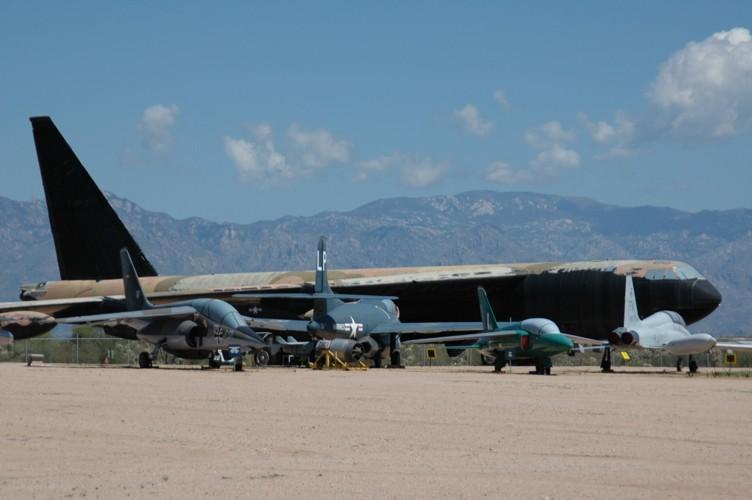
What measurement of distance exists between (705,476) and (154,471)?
4763 millimetres

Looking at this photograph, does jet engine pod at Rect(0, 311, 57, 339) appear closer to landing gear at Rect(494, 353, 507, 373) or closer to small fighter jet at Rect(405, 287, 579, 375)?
small fighter jet at Rect(405, 287, 579, 375)

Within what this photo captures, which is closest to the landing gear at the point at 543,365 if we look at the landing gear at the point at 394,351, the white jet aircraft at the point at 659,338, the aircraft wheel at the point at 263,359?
the white jet aircraft at the point at 659,338

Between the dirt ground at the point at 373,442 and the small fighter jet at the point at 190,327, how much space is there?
9.66 meters

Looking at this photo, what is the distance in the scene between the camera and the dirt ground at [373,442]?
10172 millimetres

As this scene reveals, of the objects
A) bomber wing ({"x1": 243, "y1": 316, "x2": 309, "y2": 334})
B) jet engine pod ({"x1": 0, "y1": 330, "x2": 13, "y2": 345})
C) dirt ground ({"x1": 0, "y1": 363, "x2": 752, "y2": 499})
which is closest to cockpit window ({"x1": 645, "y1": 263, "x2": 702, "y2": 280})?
bomber wing ({"x1": 243, "y1": 316, "x2": 309, "y2": 334})

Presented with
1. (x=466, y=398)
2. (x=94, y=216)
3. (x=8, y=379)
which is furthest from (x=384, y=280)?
Result: (x=466, y=398)

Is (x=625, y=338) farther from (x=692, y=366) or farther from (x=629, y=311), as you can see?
(x=692, y=366)

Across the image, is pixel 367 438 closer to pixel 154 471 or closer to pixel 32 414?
pixel 154 471

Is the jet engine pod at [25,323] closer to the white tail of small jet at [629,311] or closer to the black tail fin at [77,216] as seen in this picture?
the black tail fin at [77,216]

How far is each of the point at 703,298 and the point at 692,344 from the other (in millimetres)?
8415

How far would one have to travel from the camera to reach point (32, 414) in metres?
16.8

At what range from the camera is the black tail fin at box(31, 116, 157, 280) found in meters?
52.0

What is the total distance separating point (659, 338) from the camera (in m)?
32.3

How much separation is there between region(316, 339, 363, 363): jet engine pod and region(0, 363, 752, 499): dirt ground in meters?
12.0
